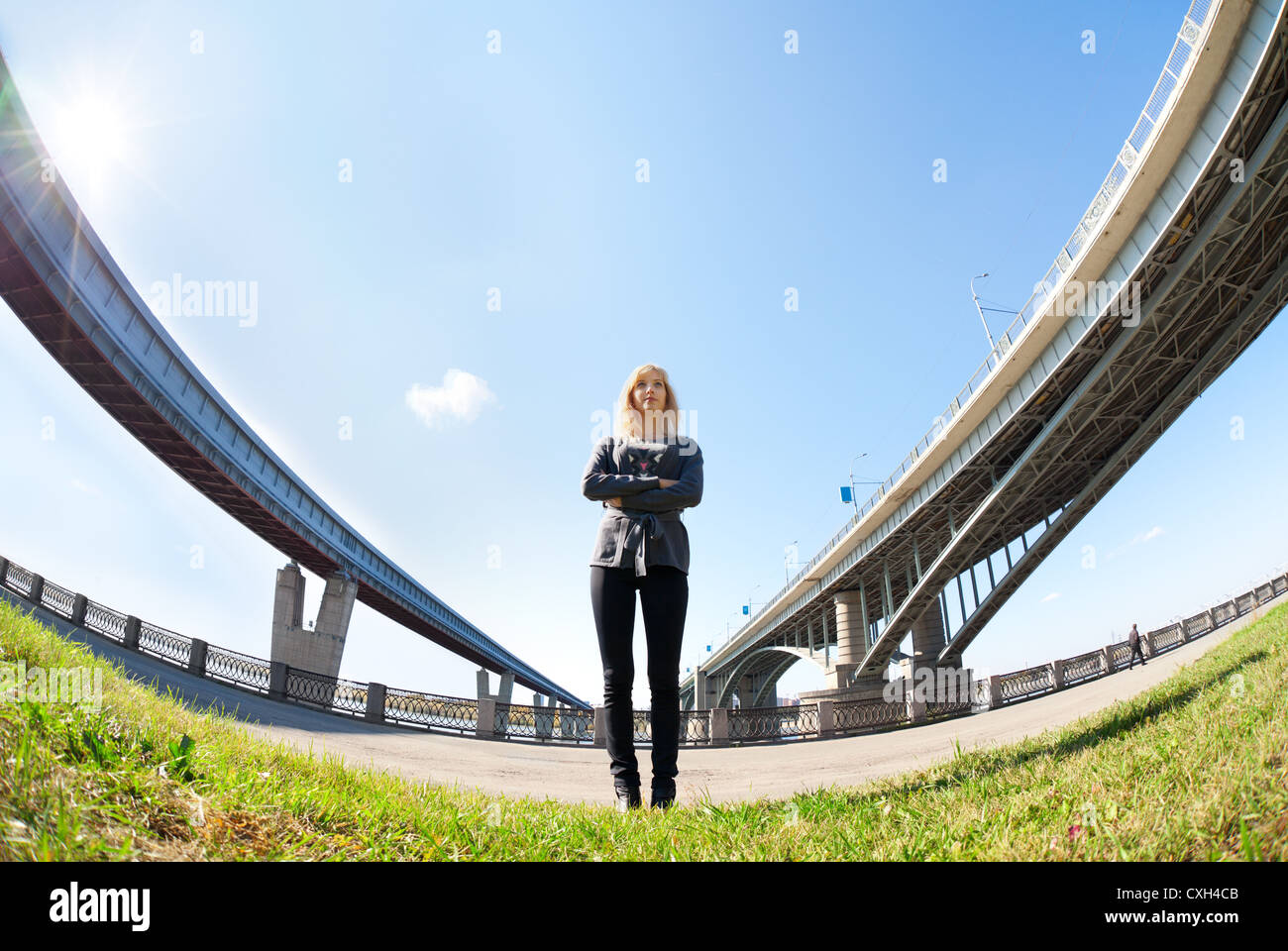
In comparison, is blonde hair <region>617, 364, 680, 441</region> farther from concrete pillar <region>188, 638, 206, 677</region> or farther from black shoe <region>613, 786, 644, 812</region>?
concrete pillar <region>188, 638, 206, 677</region>

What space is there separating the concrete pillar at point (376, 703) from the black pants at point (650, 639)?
50.7ft

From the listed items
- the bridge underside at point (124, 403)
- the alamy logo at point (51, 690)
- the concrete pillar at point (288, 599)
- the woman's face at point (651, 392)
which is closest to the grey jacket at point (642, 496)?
the woman's face at point (651, 392)

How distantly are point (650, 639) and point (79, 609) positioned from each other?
26.4 m

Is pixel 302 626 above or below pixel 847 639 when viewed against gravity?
above

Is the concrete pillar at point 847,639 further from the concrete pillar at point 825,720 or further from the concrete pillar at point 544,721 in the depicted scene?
the concrete pillar at point 544,721

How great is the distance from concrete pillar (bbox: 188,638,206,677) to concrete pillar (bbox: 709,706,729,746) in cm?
1602

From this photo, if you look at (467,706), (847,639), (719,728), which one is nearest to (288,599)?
(467,706)

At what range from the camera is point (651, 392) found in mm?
4215

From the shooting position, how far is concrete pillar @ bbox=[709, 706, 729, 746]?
15.8 metres

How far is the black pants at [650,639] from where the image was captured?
358 cm

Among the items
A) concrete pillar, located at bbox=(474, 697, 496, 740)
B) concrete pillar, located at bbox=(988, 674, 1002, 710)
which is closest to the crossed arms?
concrete pillar, located at bbox=(474, 697, 496, 740)

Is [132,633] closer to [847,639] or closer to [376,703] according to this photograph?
[376,703]
